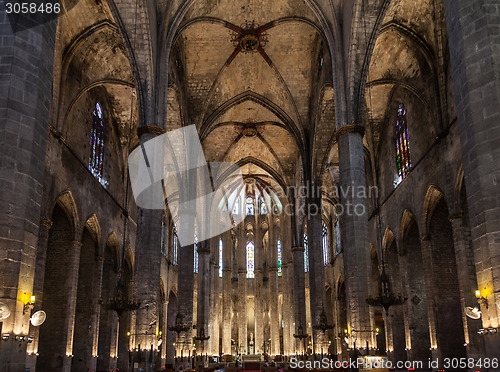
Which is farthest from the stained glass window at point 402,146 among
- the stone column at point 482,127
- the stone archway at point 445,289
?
the stone column at point 482,127

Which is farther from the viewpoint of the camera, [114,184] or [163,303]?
[163,303]

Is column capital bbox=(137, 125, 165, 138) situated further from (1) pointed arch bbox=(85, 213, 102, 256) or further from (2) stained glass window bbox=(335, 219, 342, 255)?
(2) stained glass window bbox=(335, 219, 342, 255)

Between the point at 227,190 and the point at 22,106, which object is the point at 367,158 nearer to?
the point at 227,190

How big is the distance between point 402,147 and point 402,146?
0.06 metres

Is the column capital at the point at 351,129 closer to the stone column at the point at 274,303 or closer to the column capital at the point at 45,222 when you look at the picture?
the column capital at the point at 45,222

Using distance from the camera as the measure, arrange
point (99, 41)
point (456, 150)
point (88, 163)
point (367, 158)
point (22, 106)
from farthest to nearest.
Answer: point (367, 158) → point (88, 163) → point (99, 41) → point (456, 150) → point (22, 106)

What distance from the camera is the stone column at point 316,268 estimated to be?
29.2 m

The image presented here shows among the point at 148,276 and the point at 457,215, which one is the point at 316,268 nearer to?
the point at 457,215

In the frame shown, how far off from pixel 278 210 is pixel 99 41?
96.5ft

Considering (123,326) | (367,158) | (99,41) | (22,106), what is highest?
(99,41)

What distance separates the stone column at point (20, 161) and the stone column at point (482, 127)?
8.67m

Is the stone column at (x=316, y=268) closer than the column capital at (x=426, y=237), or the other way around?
the column capital at (x=426, y=237)

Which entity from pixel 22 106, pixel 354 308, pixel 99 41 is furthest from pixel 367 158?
pixel 22 106

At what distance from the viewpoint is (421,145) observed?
2391cm
